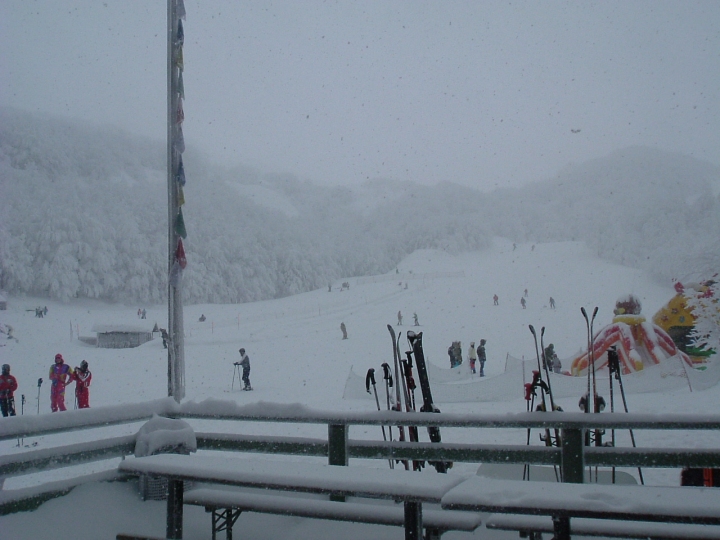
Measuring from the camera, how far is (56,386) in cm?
1069

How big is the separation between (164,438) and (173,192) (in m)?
3.14

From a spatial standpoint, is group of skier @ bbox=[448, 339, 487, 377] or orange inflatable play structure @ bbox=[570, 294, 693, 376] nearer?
orange inflatable play structure @ bbox=[570, 294, 693, 376]

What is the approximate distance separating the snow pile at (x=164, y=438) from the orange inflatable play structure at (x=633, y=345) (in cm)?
1055

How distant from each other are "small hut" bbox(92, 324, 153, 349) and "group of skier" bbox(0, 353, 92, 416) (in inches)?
244

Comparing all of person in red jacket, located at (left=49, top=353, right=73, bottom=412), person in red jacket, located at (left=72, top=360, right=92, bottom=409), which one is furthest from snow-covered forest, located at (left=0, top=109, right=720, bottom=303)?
person in red jacket, located at (left=49, top=353, right=73, bottom=412)

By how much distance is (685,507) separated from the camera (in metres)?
1.83

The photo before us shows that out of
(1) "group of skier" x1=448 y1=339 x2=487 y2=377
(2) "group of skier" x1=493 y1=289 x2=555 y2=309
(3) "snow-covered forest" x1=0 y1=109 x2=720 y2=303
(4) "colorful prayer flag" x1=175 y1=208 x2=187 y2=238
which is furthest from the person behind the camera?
(2) "group of skier" x1=493 y1=289 x2=555 y2=309

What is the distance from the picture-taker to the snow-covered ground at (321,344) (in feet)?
11.2

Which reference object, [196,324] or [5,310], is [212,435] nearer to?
[5,310]

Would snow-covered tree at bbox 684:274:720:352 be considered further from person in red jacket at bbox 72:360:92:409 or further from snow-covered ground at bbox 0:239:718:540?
person in red jacket at bbox 72:360:92:409

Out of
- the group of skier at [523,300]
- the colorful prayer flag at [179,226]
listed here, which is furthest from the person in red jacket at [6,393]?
the group of skier at [523,300]

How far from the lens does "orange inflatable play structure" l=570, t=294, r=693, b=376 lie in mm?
12523

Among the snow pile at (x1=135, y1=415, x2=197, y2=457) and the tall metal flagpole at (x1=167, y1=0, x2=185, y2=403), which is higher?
the tall metal flagpole at (x1=167, y1=0, x2=185, y2=403)

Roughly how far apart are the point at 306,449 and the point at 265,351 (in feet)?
48.2
